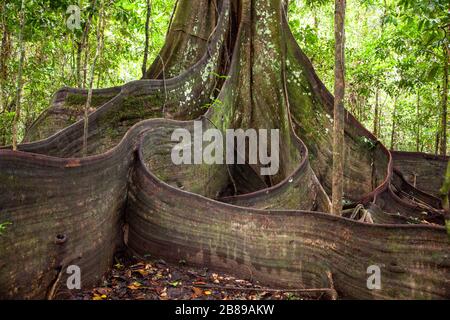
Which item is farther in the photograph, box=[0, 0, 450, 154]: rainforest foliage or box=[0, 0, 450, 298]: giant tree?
box=[0, 0, 450, 154]: rainforest foliage

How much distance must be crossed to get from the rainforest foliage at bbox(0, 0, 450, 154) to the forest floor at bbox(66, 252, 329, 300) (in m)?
2.11

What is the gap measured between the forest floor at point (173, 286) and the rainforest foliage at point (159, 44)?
211 cm

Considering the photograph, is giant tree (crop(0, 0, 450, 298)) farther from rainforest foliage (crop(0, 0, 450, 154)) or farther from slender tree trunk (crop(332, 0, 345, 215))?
rainforest foliage (crop(0, 0, 450, 154))

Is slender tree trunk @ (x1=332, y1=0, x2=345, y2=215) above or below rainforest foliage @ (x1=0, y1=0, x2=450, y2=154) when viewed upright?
below

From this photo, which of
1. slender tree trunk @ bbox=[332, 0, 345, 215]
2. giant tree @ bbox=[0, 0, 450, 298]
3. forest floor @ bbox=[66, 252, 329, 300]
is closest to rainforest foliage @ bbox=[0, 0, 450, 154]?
giant tree @ bbox=[0, 0, 450, 298]

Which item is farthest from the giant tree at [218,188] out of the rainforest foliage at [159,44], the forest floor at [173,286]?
the rainforest foliage at [159,44]

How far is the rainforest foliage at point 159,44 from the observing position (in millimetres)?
5324

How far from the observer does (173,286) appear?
3.30 metres

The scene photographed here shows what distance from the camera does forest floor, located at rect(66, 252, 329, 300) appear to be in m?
3.14

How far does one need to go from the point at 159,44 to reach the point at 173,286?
9.29 m

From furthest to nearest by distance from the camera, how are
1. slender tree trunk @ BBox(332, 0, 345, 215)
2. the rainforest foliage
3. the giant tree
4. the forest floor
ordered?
the rainforest foliage
slender tree trunk @ BBox(332, 0, 345, 215)
the forest floor
the giant tree

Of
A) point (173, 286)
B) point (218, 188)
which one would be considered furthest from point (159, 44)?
point (173, 286)

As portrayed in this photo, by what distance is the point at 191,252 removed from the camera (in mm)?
3562

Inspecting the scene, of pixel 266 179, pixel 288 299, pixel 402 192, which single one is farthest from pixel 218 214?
pixel 402 192
